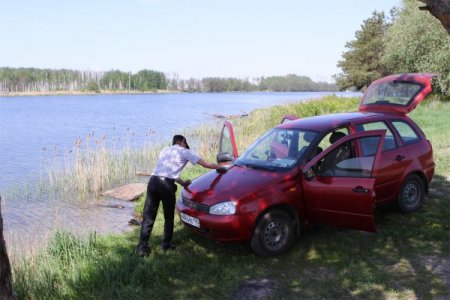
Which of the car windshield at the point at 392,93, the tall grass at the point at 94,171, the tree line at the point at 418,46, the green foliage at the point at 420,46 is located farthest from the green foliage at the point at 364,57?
the car windshield at the point at 392,93

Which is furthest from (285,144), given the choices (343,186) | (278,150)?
(343,186)

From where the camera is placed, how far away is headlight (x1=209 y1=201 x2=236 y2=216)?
19.0 ft

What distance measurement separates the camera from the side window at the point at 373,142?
650 cm

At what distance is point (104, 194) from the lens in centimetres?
1404

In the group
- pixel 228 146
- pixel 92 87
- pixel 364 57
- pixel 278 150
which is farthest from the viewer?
pixel 92 87

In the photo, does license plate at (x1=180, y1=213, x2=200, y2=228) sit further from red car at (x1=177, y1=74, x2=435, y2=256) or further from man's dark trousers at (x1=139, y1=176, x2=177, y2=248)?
man's dark trousers at (x1=139, y1=176, x2=177, y2=248)

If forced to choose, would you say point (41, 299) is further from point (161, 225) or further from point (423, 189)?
point (423, 189)

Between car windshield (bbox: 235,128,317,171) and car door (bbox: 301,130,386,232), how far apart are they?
0.42 meters

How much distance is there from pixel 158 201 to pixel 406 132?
4.30 metres

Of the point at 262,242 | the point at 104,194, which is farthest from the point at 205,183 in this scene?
the point at 104,194

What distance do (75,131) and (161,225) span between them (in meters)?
24.8

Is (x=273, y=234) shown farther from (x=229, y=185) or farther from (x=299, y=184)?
(x=229, y=185)

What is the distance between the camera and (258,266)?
589 centimetres

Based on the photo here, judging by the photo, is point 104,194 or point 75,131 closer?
point 104,194
